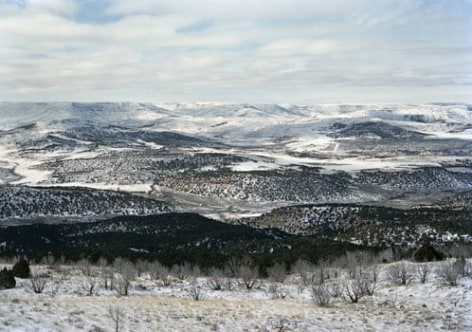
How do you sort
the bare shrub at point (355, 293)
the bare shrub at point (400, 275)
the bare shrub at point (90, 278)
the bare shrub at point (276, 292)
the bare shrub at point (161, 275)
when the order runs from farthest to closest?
the bare shrub at point (161, 275) → the bare shrub at point (276, 292) → the bare shrub at point (400, 275) → the bare shrub at point (90, 278) → the bare shrub at point (355, 293)

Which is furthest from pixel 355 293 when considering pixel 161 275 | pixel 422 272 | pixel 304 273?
pixel 161 275

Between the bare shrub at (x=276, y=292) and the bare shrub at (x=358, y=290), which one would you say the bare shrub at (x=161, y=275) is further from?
the bare shrub at (x=358, y=290)

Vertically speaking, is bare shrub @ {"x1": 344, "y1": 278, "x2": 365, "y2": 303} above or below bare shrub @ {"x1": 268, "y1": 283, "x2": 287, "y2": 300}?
above

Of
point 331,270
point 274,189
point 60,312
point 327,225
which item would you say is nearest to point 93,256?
point 331,270

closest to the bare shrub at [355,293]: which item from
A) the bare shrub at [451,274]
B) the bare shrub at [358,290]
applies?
the bare shrub at [358,290]

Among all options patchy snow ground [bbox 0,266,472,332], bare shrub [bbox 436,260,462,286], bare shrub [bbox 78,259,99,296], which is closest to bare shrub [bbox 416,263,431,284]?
patchy snow ground [bbox 0,266,472,332]

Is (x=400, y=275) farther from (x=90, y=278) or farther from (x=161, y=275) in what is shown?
(x=90, y=278)

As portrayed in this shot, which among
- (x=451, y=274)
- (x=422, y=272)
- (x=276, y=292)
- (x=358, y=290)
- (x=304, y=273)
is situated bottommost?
(x=276, y=292)

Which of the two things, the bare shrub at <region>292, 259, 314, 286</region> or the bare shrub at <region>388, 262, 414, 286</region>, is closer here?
the bare shrub at <region>388, 262, 414, 286</region>

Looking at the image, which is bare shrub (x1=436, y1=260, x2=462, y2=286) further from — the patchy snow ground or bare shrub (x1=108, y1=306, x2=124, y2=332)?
bare shrub (x1=108, y1=306, x2=124, y2=332)
